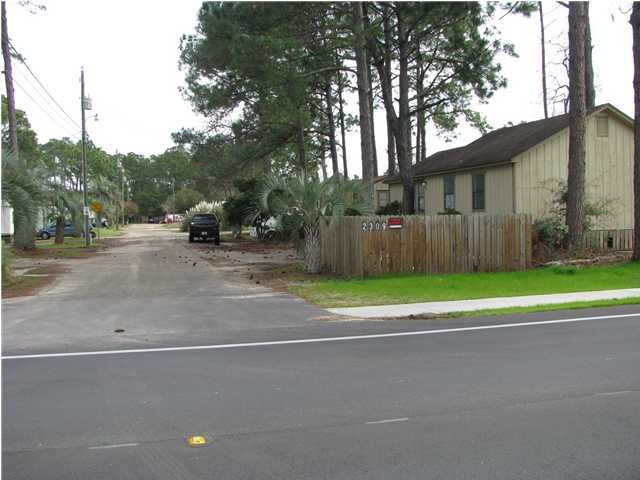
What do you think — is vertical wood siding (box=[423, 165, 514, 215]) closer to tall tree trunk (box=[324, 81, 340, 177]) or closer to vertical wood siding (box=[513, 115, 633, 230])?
vertical wood siding (box=[513, 115, 633, 230])

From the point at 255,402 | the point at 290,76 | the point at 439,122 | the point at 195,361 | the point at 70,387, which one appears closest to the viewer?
the point at 255,402

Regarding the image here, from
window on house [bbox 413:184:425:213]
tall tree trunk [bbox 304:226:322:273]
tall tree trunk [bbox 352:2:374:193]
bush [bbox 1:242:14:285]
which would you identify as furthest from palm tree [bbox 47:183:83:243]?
tall tree trunk [bbox 304:226:322:273]

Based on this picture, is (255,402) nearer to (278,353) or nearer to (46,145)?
(278,353)

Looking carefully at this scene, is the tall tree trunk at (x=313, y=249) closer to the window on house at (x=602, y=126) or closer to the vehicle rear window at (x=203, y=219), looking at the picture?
the window on house at (x=602, y=126)

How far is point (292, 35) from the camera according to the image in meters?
23.7

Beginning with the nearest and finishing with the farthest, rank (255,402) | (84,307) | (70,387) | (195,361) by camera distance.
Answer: (255,402), (70,387), (195,361), (84,307)

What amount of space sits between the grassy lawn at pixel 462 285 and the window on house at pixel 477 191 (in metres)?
7.29

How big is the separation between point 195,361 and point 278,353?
1.15 meters

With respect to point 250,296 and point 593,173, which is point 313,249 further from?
point 593,173

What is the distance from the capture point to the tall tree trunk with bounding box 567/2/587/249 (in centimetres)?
1961

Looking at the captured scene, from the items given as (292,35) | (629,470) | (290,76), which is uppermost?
(292,35)

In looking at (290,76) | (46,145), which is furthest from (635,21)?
(46,145)

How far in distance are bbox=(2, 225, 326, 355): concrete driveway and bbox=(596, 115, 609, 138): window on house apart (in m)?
15.2

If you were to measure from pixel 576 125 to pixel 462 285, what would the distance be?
7.59 metres
